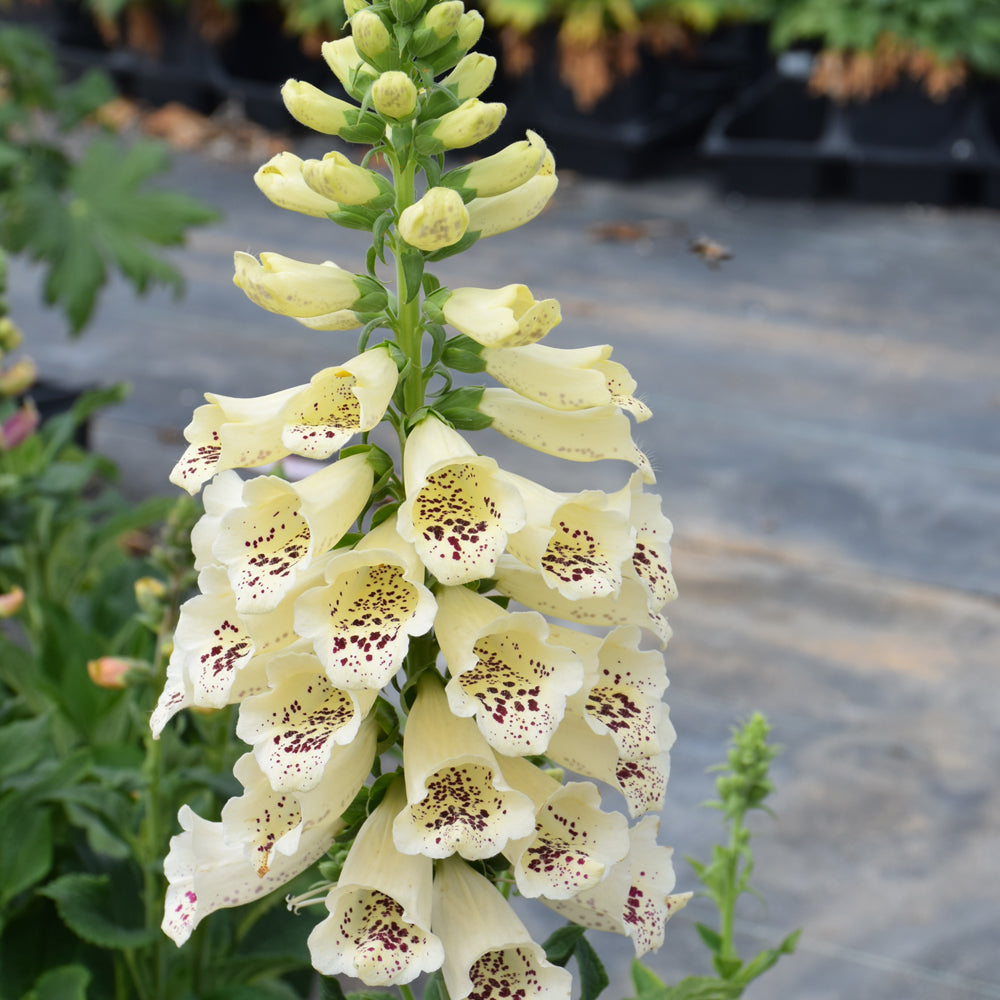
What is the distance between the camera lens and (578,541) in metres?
1.14

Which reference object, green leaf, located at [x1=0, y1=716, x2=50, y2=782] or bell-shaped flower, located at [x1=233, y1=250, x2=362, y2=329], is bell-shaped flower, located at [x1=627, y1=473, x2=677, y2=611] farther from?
green leaf, located at [x1=0, y1=716, x2=50, y2=782]

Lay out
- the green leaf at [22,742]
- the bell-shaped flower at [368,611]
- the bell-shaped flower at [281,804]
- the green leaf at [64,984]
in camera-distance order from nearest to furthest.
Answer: the bell-shaped flower at [368,611], the bell-shaped flower at [281,804], the green leaf at [64,984], the green leaf at [22,742]

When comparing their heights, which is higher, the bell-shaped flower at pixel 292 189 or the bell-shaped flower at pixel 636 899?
the bell-shaped flower at pixel 292 189

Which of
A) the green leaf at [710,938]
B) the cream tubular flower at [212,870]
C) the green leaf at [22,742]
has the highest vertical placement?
the cream tubular flower at [212,870]

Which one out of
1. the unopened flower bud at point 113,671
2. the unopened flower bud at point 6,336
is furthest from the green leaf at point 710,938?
the unopened flower bud at point 6,336

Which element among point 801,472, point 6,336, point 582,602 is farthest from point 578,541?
point 801,472

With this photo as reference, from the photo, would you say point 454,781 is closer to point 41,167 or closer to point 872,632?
point 872,632

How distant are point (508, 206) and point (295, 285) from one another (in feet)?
0.66

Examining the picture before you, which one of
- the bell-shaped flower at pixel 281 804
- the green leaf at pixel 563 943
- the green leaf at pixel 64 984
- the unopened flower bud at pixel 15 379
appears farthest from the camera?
the unopened flower bud at pixel 15 379

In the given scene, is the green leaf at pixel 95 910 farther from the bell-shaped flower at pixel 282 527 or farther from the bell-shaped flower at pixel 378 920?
the bell-shaped flower at pixel 282 527

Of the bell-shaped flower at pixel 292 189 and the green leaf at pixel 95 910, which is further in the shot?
the green leaf at pixel 95 910

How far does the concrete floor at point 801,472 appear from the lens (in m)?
2.82

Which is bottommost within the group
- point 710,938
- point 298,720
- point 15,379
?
point 710,938

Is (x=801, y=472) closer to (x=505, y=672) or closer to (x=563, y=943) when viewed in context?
(x=563, y=943)
